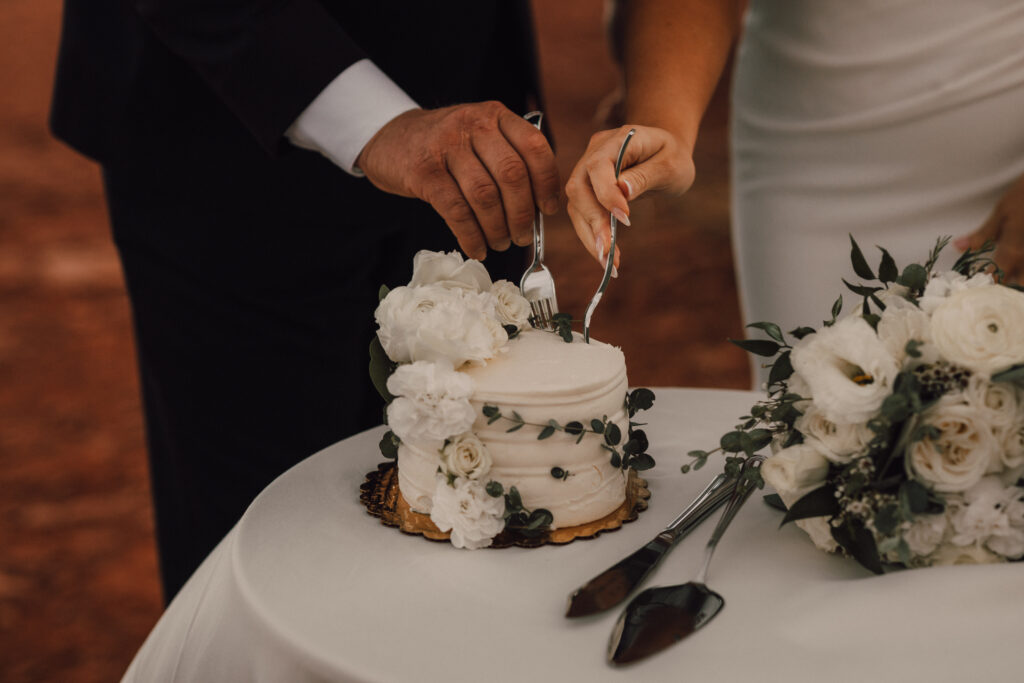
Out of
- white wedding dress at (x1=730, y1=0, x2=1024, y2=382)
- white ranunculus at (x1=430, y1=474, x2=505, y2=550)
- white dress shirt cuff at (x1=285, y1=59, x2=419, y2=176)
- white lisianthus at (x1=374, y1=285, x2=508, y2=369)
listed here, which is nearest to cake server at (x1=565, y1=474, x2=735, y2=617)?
white ranunculus at (x1=430, y1=474, x2=505, y2=550)

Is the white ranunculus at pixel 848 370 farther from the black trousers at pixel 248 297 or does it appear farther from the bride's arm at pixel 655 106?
the black trousers at pixel 248 297

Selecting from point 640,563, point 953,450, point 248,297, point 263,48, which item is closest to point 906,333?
point 953,450

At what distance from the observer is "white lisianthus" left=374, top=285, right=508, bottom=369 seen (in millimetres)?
964

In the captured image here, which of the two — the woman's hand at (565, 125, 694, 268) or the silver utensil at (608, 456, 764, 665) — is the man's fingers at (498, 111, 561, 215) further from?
the silver utensil at (608, 456, 764, 665)

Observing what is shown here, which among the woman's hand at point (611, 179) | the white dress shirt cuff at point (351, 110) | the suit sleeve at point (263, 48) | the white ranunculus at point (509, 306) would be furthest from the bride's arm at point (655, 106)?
the suit sleeve at point (263, 48)

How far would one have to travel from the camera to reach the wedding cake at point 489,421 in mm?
944

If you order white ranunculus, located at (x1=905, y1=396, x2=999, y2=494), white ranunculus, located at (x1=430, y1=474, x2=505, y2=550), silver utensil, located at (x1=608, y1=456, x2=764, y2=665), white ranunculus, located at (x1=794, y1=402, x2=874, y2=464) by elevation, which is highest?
white ranunculus, located at (x1=905, y1=396, x2=999, y2=494)

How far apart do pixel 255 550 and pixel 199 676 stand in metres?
0.16

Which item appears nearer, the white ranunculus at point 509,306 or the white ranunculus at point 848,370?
the white ranunculus at point 848,370

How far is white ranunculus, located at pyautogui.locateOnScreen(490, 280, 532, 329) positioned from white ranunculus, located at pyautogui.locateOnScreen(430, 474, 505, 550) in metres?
0.21

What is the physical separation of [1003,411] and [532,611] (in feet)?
1.39

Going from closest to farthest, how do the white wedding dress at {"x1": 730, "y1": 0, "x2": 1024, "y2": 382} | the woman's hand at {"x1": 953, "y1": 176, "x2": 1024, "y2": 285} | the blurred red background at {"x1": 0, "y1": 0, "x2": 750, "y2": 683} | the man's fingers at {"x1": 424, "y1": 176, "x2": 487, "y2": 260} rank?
1. the man's fingers at {"x1": 424, "y1": 176, "x2": 487, "y2": 260}
2. the woman's hand at {"x1": 953, "y1": 176, "x2": 1024, "y2": 285}
3. the white wedding dress at {"x1": 730, "y1": 0, "x2": 1024, "y2": 382}
4. the blurred red background at {"x1": 0, "y1": 0, "x2": 750, "y2": 683}

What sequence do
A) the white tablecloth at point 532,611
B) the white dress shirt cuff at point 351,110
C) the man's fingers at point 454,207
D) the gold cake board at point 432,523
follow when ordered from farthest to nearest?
the white dress shirt cuff at point 351,110 < the man's fingers at point 454,207 < the gold cake board at point 432,523 < the white tablecloth at point 532,611

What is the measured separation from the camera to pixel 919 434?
0.83 meters
